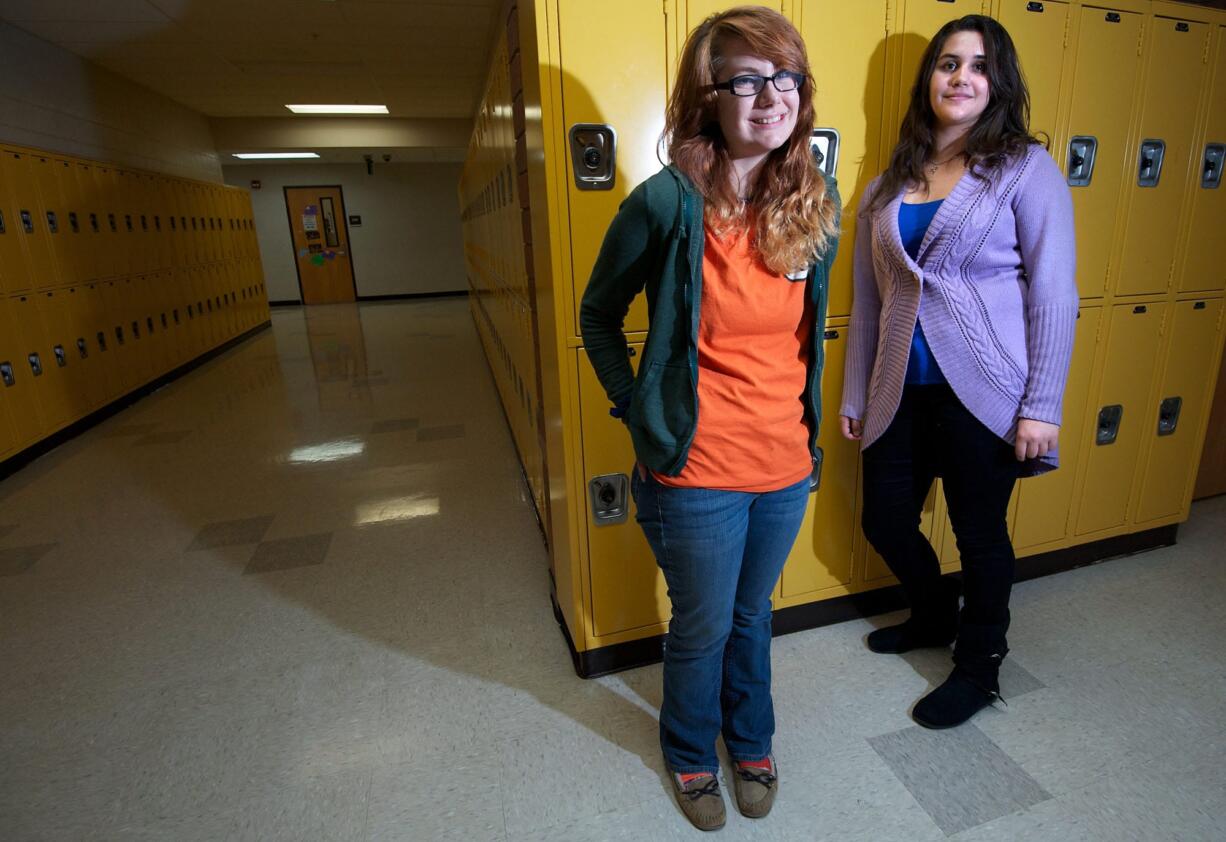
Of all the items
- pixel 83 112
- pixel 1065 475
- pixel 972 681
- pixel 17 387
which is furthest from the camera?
pixel 83 112

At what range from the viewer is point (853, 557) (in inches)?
80.4

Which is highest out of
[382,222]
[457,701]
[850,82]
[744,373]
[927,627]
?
[382,222]

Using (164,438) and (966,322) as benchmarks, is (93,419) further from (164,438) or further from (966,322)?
(966,322)

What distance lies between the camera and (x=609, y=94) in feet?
4.93

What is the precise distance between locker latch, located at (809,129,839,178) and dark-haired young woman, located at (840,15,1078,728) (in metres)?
0.17

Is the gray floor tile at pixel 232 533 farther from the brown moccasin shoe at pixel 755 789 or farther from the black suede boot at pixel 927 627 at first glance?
the black suede boot at pixel 927 627

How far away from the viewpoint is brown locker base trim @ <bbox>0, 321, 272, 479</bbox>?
3.80 metres

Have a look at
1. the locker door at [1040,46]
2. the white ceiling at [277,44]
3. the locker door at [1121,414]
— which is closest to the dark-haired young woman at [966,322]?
the locker door at [1040,46]

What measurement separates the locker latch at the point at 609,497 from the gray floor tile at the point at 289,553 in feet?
4.82

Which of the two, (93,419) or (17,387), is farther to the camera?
(93,419)

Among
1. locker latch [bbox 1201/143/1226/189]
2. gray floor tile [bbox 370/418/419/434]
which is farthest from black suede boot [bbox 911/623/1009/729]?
gray floor tile [bbox 370/418/419/434]

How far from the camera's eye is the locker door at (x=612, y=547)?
1678 millimetres

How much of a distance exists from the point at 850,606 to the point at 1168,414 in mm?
1380

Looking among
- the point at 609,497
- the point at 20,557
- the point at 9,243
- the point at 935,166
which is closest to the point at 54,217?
the point at 9,243
